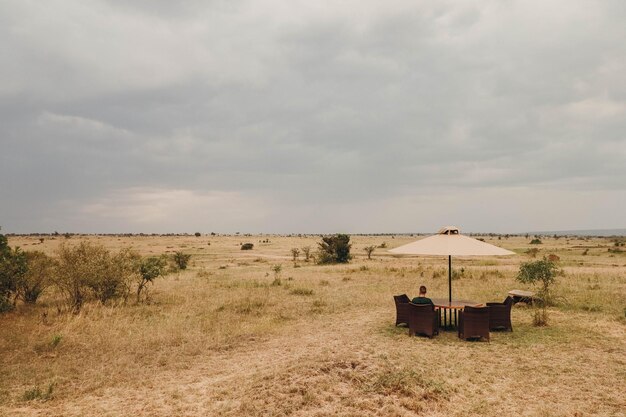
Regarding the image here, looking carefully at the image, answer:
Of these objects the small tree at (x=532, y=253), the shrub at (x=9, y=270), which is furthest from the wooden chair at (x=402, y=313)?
the small tree at (x=532, y=253)

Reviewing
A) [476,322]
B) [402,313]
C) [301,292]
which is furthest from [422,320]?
[301,292]

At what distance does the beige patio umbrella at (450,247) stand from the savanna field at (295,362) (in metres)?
2.35

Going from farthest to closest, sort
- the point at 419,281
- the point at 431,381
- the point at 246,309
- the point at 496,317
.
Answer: the point at 419,281, the point at 246,309, the point at 496,317, the point at 431,381

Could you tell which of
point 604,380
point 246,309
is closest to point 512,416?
point 604,380

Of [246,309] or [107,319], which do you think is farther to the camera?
[246,309]

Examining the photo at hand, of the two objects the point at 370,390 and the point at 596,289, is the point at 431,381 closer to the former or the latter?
the point at 370,390

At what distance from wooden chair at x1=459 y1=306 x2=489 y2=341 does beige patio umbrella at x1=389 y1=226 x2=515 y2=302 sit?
1.42 metres

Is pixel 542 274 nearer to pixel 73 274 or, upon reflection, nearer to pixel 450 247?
pixel 450 247

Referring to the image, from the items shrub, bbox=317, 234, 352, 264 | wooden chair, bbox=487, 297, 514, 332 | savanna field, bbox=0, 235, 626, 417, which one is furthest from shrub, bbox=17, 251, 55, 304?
shrub, bbox=317, 234, 352, 264

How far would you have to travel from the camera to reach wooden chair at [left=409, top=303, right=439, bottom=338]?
37.3 feet

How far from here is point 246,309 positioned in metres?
15.5

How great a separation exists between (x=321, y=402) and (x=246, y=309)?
9.16 m

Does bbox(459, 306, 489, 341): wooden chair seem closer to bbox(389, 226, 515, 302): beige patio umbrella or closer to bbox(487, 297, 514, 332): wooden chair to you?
bbox(487, 297, 514, 332): wooden chair

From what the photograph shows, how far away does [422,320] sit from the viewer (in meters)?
11.4
